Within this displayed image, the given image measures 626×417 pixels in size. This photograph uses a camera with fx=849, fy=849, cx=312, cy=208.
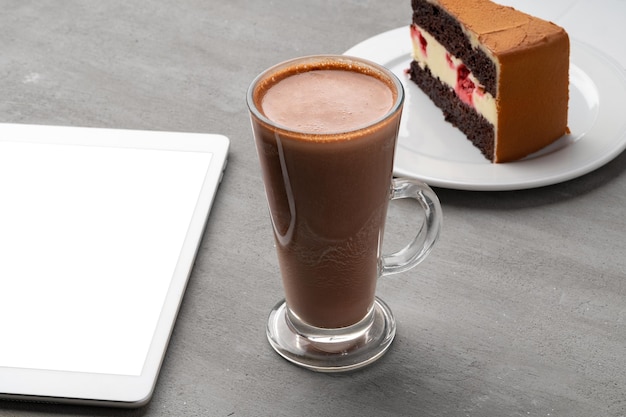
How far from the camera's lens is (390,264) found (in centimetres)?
83

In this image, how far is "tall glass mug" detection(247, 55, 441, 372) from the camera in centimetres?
70

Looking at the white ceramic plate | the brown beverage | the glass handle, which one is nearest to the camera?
the brown beverage

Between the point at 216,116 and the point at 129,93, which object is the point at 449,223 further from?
the point at 129,93

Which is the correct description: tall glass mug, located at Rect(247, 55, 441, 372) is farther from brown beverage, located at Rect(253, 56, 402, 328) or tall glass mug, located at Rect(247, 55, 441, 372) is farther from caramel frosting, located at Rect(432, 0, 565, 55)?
caramel frosting, located at Rect(432, 0, 565, 55)

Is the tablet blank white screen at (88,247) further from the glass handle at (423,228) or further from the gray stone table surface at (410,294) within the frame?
the glass handle at (423,228)

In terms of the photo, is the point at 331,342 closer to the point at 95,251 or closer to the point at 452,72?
the point at 95,251

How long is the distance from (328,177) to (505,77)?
45 cm

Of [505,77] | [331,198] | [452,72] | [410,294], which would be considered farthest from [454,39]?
[331,198]

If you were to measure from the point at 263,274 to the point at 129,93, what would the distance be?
0.47 m

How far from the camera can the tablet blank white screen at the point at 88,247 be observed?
83cm

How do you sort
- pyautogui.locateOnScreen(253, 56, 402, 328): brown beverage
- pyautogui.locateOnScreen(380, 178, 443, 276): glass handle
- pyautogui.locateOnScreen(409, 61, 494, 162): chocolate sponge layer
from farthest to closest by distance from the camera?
1. pyautogui.locateOnScreen(409, 61, 494, 162): chocolate sponge layer
2. pyautogui.locateOnScreen(380, 178, 443, 276): glass handle
3. pyautogui.locateOnScreen(253, 56, 402, 328): brown beverage

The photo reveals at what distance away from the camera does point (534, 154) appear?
1.10m

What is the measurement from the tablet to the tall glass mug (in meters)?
0.14

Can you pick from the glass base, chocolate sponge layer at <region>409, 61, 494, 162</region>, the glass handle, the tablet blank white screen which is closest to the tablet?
the tablet blank white screen
